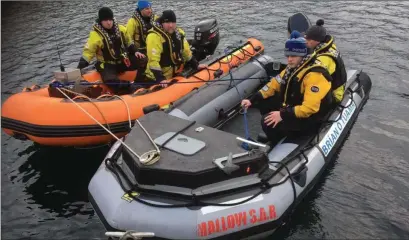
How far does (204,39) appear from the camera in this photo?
7.71 m

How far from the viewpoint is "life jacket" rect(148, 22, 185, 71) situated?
253 inches

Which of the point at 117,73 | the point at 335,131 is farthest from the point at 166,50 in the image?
the point at 335,131

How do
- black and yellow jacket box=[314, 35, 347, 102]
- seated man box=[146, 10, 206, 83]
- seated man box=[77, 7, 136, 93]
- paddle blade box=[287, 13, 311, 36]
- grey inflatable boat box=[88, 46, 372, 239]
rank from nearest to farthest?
grey inflatable boat box=[88, 46, 372, 239]
black and yellow jacket box=[314, 35, 347, 102]
seated man box=[146, 10, 206, 83]
seated man box=[77, 7, 136, 93]
paddle blade box=[287, 13, 311, 36]

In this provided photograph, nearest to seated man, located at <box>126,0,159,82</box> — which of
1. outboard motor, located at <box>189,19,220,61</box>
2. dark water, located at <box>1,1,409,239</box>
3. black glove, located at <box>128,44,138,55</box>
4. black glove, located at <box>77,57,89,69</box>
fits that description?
black glove, located at <box>128,44,138,55</box>

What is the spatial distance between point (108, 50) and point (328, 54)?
3439 millimetres

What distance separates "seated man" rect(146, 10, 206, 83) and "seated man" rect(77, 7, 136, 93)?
1.71 ft

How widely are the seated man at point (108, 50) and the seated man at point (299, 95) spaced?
2452 mm

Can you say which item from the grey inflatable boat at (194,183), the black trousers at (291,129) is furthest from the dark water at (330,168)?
Result: the black trousers at (291,129)

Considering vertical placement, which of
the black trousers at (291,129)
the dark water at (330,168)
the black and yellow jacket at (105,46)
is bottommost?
the dark water at (330,168)

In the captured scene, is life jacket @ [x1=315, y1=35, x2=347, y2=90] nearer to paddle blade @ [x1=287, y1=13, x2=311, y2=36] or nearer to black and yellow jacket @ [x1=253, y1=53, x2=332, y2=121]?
black and yellow jacket @ [x1=253, y1=53, x2=332, y2=121]

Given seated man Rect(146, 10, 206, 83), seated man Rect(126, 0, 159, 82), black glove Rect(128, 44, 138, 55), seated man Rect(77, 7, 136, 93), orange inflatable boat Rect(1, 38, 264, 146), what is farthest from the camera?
seated man Rect(126, 0, 159, 82)

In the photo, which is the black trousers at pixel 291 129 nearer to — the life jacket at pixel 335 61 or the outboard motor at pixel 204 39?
the life jacket at pixel 335 61

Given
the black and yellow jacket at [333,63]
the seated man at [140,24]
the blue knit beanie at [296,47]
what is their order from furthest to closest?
the seated man at [140,24]
the black and yellow jacket at [333,63]
the blue knit beanie at [296,47]

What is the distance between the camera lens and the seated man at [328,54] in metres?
5.22
